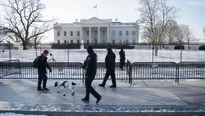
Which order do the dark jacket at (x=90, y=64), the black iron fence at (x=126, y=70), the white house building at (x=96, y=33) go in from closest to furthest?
the dark jacket at (x=90, y=64) → the black iron fence at (x=126, y=70) → the white house building at (x=96, y=33)

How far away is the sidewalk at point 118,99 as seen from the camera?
7.87m

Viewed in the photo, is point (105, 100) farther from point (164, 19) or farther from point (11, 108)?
point (164, 19)

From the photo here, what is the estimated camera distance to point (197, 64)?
16.2m

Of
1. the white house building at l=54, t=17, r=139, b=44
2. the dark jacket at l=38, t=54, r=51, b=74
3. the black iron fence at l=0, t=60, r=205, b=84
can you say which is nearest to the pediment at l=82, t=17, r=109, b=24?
the white house building at l=54, t=17, r=139, b=44

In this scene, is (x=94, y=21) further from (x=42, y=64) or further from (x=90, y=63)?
(x=90, y=63)

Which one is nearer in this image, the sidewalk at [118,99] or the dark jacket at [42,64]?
the sidewalk at [118,99]

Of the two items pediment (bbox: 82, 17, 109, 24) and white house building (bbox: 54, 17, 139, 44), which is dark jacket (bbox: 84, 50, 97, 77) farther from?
white house building (bbox: 54, 17, 139, 44)

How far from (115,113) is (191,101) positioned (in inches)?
124

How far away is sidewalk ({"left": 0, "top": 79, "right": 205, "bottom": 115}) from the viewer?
7.87 metres

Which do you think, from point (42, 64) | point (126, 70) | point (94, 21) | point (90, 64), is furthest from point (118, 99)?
point (94, 21)

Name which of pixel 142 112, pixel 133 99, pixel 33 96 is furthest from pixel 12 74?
pixel 142 112

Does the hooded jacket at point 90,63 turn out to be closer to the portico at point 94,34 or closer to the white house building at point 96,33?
the portico at point 94,34

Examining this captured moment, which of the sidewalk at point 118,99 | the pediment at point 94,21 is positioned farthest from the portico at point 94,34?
the sidewalk at point 118,99

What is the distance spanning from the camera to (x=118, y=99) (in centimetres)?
919
